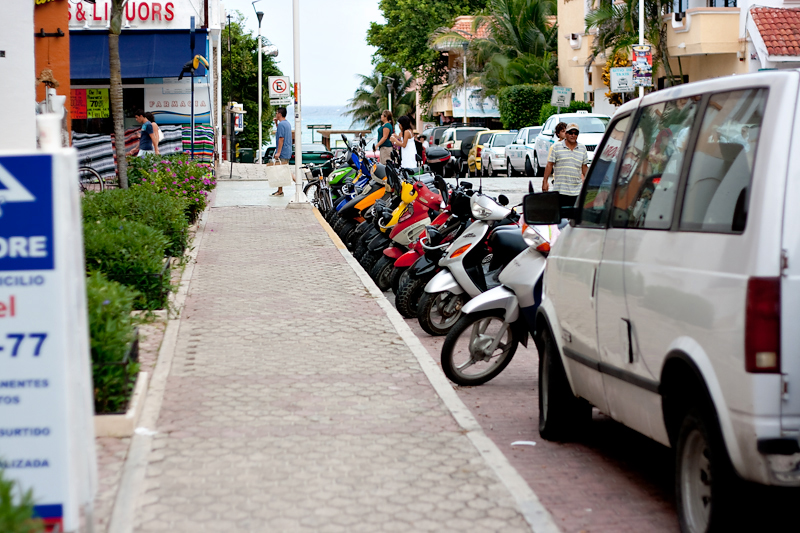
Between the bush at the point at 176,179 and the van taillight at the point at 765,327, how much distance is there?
37.7ft

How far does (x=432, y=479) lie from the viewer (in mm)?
5133

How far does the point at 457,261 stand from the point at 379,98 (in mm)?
77059

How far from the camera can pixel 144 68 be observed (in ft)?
84.7

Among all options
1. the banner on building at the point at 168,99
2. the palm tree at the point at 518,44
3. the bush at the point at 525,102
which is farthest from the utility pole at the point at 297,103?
the palm tree at the point at 518,44

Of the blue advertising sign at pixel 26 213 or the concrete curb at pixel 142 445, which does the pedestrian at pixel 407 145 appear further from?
the blue advertising sign at pixel 26 213

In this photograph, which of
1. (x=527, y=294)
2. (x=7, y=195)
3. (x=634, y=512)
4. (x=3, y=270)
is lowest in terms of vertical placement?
(x=634, y=512)

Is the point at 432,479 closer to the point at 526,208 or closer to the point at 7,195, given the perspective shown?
the point at 526,208

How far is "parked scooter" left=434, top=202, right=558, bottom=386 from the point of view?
7.29 meters

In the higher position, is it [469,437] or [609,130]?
[609,130]

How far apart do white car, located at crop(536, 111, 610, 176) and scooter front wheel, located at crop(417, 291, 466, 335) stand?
21.7 m

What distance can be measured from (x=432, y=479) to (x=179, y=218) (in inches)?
283

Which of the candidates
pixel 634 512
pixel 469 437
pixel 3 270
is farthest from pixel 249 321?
pixel 3 270

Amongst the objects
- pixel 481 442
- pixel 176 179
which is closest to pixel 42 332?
pixel 481 442

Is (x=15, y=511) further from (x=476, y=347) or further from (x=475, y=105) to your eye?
(x=475, y=105)
